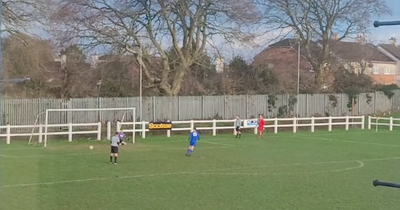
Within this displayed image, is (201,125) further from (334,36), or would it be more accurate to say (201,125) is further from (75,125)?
(334,36)

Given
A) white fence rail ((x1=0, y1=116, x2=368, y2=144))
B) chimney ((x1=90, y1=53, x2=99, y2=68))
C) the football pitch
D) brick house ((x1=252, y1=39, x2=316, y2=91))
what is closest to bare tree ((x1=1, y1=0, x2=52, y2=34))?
the football pitch

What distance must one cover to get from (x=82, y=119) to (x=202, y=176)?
519 inches

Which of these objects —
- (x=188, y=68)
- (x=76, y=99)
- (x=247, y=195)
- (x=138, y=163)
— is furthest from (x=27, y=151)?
(x=188, y=68)

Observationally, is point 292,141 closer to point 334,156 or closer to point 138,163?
point 334,156

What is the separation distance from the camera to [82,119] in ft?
82.8

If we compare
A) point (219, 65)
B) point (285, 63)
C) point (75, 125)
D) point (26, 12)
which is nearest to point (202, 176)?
point (26, 12)

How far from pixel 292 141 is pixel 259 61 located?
1005cm

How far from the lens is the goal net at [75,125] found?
2134 centimetres

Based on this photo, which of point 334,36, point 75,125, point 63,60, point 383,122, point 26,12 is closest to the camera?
point 26,12

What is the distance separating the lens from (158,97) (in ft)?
93.4

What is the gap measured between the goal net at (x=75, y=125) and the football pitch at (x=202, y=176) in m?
0.81

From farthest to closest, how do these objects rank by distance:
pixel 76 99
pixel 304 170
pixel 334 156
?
pixel 76 99 → pixel 334 156 → pixel 304 170

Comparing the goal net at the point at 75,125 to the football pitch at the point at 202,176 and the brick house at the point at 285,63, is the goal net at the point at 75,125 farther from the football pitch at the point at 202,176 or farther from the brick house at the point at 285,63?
the brick house at the point at 285,63

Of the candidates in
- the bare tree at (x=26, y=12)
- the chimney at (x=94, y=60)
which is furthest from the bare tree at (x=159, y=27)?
the bare tree at (x=26, y=12)
